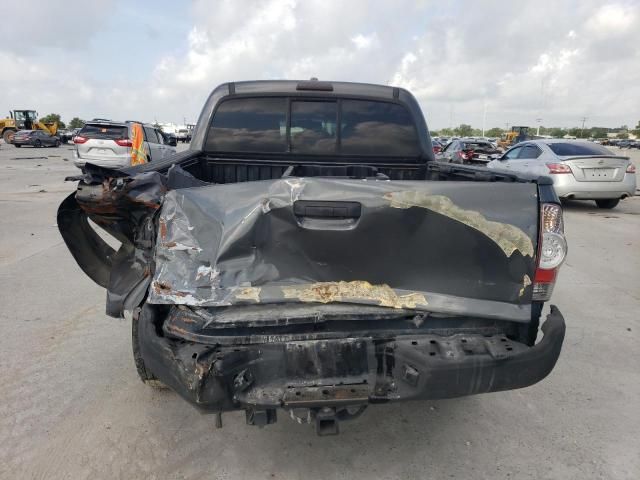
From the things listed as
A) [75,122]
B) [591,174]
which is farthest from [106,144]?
[75,122]

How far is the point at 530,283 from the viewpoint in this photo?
2.27 meters

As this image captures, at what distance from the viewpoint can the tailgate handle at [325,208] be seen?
212 centimetres

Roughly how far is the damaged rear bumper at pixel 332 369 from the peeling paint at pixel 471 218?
49cm

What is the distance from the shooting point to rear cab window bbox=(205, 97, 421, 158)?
13.2 feet

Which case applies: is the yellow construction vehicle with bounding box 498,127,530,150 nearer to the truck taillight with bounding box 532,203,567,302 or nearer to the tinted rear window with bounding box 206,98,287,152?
the tinted rear window with bounding box 206,98,287,152

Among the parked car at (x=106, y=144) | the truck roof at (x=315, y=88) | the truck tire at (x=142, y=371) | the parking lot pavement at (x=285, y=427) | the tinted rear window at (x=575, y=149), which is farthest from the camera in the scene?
the parked car at (x=106, y=144)

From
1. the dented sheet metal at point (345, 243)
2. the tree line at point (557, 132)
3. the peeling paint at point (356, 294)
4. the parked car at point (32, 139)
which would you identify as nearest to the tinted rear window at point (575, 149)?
the dented sheet metal at point (345, 243)

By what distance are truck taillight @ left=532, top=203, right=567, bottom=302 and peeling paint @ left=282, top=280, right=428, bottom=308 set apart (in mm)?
612

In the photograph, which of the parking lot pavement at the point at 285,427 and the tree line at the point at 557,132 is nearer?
the parking lot pavement at the point at 285,427

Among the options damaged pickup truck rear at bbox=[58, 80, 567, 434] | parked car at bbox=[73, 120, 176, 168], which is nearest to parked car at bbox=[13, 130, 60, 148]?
parked car at bbox=[73, 120, 176, 168]

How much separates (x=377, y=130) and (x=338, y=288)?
2298mm

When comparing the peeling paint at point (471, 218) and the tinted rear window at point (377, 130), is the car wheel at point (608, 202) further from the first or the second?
the peeling paint at point (471, 218)

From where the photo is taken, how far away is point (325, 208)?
2133mm

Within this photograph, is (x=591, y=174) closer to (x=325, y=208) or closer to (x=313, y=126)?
(x=313, y=126)
